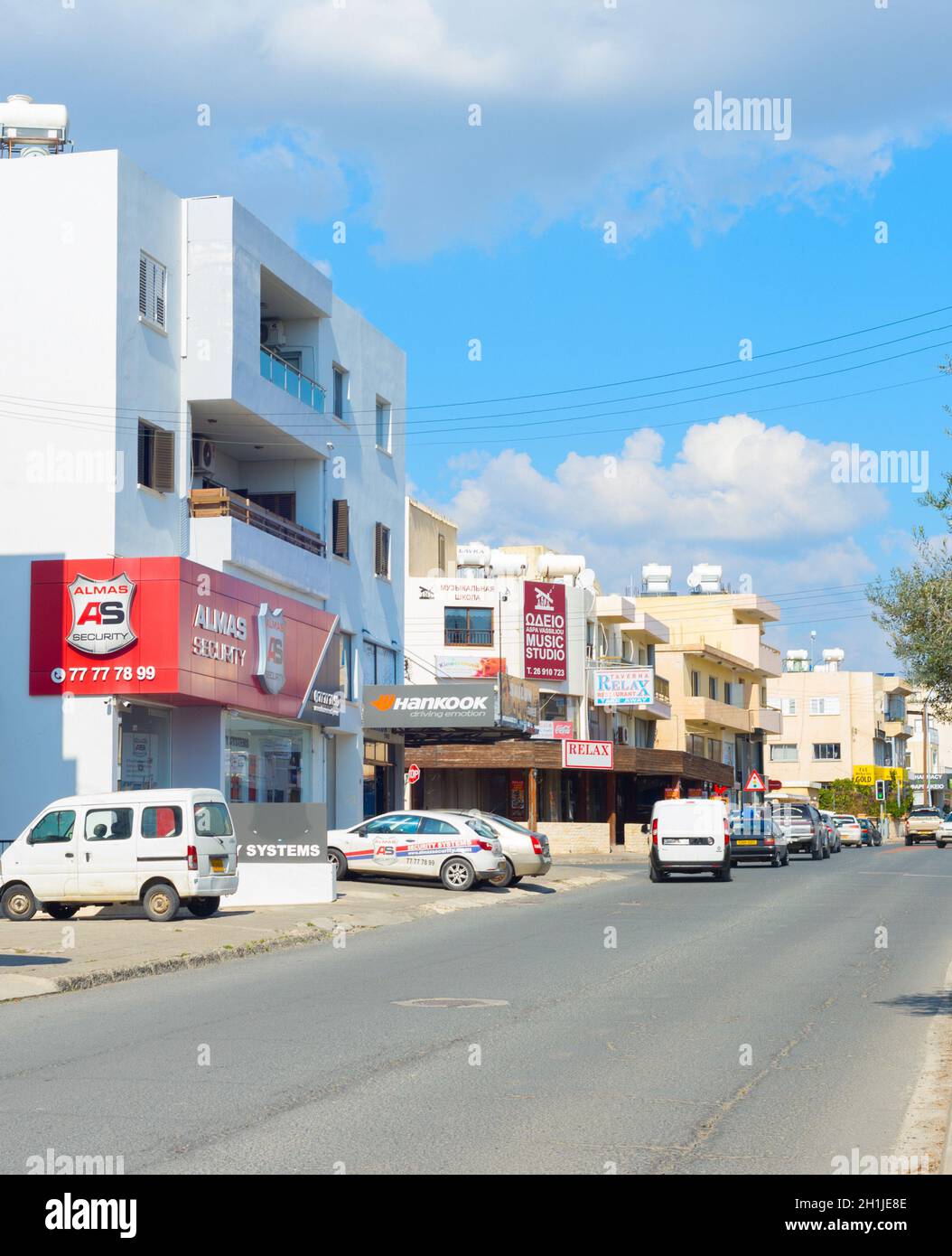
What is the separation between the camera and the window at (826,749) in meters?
116

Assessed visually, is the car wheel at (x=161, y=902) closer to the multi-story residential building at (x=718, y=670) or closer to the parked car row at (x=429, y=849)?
the parked car row at (x=429, y=849)

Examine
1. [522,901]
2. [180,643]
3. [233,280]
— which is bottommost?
[522,901]

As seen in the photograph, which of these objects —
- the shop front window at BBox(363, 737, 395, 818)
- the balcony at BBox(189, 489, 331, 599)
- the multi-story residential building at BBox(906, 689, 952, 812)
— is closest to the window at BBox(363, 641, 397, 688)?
the shop front window at BBox(363, 737, 395, 818)

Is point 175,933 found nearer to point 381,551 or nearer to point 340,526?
point 340,526

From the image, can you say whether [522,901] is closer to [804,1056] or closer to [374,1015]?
[374,1015]

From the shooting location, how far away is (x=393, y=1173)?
23.2 ft

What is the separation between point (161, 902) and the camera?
21953 millimetres

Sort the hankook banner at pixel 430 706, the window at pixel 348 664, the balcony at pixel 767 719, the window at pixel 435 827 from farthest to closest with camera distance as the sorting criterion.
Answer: the balcony at pixel 767 719, the window at pixel 348 664, the hankook banner at pixel 430 706, the window at pixel 435 827

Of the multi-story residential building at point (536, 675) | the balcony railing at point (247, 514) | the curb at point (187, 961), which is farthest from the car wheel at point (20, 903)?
the multi-story residential building at point (536, 675)

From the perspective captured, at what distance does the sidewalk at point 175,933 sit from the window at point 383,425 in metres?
15.5

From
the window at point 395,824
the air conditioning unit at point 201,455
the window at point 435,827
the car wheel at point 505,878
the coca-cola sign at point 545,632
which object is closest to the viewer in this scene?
the window at point 435,827

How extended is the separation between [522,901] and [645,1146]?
69.0ft

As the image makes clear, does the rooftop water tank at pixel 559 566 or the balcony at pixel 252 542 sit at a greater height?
the rooftop water tank at pixel 559 566
